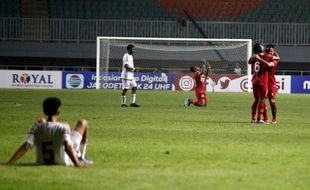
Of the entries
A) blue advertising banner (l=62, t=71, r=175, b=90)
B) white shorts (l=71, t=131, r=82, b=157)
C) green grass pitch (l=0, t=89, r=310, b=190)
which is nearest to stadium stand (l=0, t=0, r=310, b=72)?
blue advertising banner (l=62, t=71, r=175, b=90)

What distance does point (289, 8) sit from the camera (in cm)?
5697

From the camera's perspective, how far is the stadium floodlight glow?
4788 cm

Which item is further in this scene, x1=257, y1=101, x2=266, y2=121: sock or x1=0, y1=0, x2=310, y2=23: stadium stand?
x1=0, y1=0, x2=310, y2=23: stadium stand

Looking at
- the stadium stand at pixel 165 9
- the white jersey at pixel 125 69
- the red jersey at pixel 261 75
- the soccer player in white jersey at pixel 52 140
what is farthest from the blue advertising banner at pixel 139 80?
the soccer player in white jersey at pixel 52 140

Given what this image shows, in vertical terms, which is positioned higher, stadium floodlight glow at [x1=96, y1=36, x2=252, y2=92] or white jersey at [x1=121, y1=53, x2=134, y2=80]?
stadium floodlight glow at [x1=96, y1=36, x2=252, y2=92]

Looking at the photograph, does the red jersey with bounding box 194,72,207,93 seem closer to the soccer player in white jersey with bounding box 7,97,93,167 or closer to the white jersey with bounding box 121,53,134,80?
the white jersey with bounding box 121,53,134,80

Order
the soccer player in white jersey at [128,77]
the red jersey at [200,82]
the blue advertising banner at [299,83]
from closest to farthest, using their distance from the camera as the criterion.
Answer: the soccer player in white jersey at [128,77] → the red jersey at [200,82] → the blue advertising banner at [299,83]

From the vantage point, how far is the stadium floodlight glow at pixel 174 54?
47.9 meters

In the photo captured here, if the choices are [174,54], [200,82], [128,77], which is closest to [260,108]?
[128,77]

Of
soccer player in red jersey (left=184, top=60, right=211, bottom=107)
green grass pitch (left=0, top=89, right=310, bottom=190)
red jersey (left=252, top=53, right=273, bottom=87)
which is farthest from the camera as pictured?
soccer player in red jersey (left=184, top=60, right=211, bottom=107)

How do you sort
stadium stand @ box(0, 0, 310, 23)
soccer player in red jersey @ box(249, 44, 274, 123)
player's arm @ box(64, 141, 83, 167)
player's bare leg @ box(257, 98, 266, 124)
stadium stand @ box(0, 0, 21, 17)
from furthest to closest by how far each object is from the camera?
stadium stand @ box(0, 0, 310, 23) → stadium stand @ box(0, 0, 21, 17) → player's bare leg @ box(257, 98, 266, 124) → soccer player in red jersey @ box(249, 44, 274, 123) → player's arm @ box(64, 141, 83, 167)

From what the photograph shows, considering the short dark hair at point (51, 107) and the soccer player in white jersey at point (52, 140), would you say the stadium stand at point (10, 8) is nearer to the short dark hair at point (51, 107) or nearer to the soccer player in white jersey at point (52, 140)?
the soccer player in white jersey at point (52, 140)

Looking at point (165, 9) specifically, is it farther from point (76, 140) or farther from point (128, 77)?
point (76, 140)

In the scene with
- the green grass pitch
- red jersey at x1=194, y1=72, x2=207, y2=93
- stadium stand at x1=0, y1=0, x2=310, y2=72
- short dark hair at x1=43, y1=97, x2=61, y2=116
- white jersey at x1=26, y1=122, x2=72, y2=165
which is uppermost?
stadium stand at x1=0, y1=0, x2=310, y2=72
